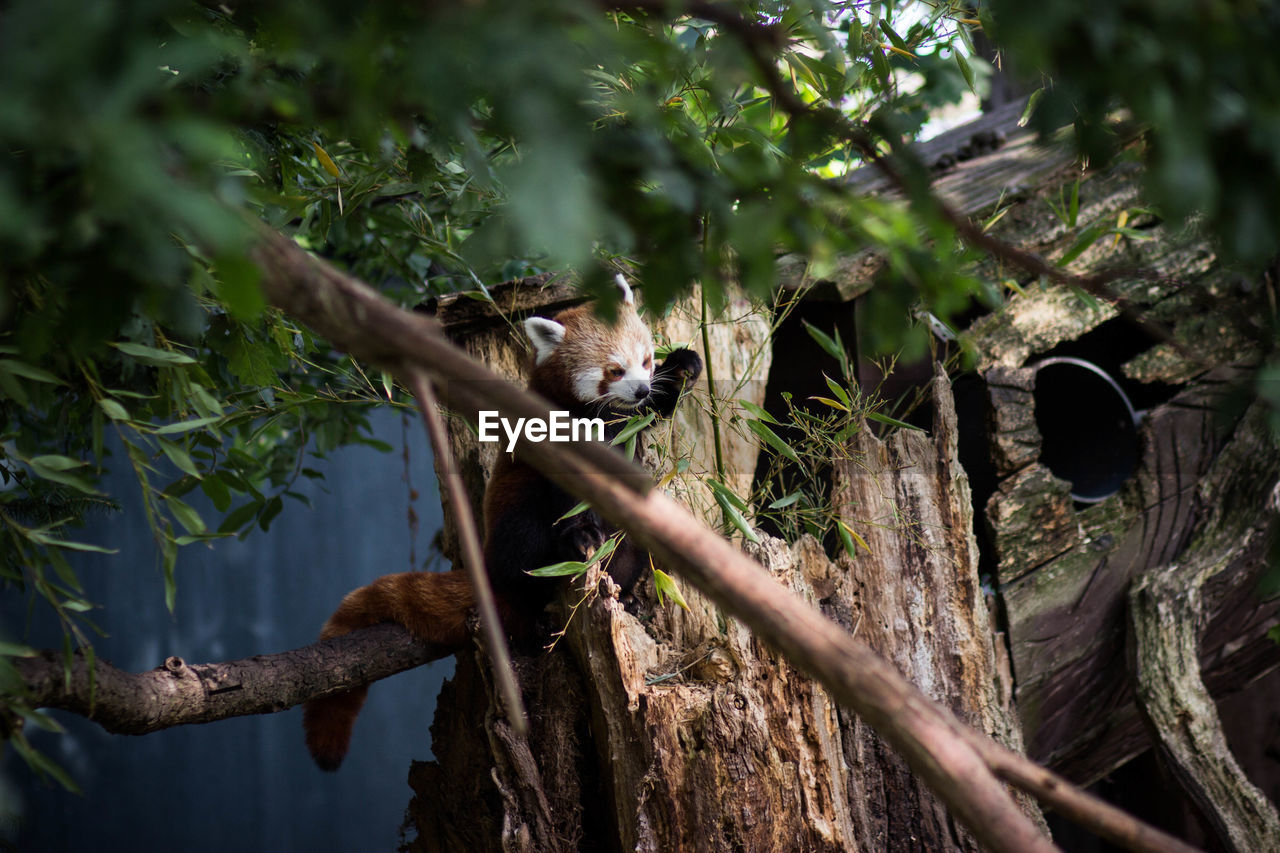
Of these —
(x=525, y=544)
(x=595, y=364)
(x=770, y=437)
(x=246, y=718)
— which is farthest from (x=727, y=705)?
(x=246, y=718)

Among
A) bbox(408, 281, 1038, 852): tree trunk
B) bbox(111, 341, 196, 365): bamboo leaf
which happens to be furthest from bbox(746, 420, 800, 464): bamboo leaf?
bbox(111, 341, 196, 365): bamboo leaf

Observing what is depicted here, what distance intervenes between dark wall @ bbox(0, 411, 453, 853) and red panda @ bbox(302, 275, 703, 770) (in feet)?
6.88

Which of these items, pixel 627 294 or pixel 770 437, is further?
pixel 627 294

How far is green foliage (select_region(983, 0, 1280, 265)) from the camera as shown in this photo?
66 centimetres

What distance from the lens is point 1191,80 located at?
69 centimetres

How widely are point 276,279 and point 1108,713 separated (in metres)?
→ 2.90

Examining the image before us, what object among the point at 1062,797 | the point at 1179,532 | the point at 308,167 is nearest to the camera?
the point at 1062,797

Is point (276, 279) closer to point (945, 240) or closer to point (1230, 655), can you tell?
point (945, 240)

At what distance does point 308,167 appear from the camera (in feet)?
6.84

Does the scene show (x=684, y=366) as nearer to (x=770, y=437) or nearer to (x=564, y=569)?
(x=770, y=437)

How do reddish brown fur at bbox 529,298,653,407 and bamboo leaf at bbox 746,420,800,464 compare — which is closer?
bamboo leaf at bbox 746,420,800,464

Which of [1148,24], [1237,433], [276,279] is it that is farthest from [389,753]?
[1148,24]

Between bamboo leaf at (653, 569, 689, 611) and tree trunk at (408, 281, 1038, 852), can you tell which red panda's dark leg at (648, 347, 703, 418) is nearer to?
tree trunk at (408, 281, 1038, 852)

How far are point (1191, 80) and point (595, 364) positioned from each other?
6.83ft
